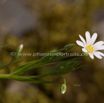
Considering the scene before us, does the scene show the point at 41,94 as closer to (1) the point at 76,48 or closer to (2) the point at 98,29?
(1) the point at 76,48

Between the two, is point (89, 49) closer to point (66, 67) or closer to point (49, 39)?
point (66, 67)

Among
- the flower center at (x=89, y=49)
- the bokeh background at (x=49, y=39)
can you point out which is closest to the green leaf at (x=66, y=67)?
the flower center at (x=89, y=49)

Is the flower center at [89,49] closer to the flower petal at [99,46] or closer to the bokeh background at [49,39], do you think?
the flower petal at [99,46]

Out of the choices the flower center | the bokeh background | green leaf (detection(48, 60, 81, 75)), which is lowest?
green leaf (detection(48, 60, 81, 75))

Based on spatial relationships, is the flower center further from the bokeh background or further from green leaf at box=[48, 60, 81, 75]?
the bokeh background

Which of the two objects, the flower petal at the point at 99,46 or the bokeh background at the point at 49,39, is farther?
the bokeh background at the point at 49,39

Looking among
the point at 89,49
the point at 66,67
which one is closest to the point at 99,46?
the point at 89,49

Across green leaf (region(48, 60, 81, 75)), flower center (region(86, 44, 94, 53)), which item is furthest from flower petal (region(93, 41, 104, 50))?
green leaf (region(48, 60, 81, 75))

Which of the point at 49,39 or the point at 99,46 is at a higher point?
the point at 49,39

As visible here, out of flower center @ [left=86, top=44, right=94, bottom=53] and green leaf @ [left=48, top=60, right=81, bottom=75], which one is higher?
flower center @ [left=86, top=44, right=94, bottom=53]
